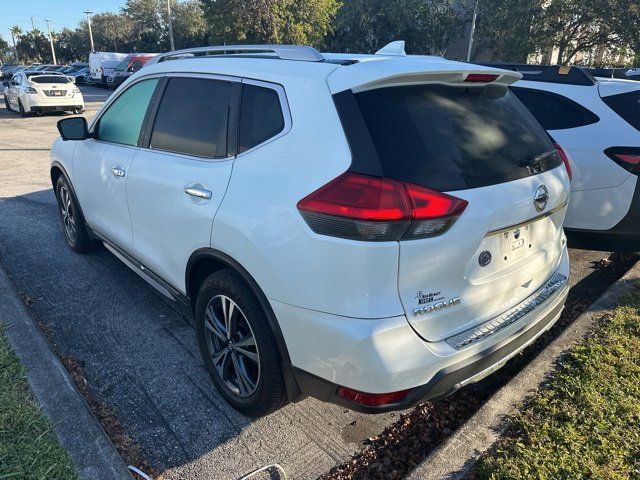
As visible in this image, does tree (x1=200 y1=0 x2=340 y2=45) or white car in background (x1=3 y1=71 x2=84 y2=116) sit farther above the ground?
tree (x1=200 y1=0 x2=340 y2=45)

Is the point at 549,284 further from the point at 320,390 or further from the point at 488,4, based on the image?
the point at 488,4

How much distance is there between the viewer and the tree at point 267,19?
1272 inches

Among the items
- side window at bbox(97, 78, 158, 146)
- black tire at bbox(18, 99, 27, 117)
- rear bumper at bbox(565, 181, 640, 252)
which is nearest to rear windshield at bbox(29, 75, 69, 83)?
black tire at bbox(18, 99, 27, 117)

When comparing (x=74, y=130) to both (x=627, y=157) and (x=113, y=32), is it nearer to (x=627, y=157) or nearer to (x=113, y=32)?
(x=627, y=157)

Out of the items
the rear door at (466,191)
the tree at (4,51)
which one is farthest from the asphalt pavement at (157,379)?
the tree at (4,51)

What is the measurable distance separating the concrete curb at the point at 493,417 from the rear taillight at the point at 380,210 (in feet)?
3.74

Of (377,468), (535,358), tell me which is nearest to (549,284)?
(535,358)

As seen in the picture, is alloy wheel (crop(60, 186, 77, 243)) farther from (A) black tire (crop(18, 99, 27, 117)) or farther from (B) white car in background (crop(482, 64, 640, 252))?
(A) black tire (crop(18, 99, 27, 117))

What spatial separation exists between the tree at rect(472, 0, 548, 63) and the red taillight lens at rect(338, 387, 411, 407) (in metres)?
34.2

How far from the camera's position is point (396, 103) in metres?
2.13

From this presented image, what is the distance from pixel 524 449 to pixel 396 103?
5.75 ft

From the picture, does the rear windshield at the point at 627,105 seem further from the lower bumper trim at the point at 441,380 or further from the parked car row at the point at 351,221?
the lower bumper trim at the point at 441,380

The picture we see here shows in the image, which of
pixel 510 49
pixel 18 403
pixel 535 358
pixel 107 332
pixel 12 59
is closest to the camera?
pixel 18 403

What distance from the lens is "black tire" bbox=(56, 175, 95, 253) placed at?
464cm
